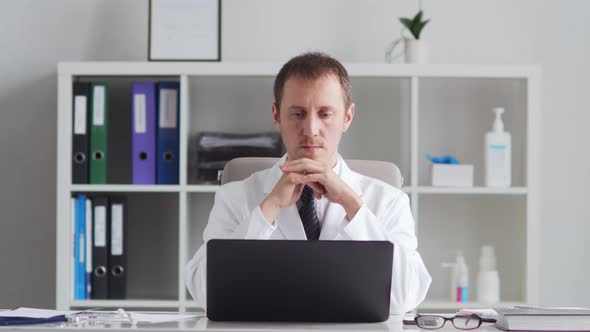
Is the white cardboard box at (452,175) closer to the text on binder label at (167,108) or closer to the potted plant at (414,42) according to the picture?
the potted plant at (414,42)

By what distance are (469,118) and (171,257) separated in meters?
1.30

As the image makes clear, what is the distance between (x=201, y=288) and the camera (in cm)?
168

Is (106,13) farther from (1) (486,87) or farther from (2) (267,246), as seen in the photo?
(2) (267,246)

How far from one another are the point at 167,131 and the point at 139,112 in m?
0.12

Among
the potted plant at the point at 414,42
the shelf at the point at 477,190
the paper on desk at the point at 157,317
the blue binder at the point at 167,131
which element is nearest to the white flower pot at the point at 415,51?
the potted plant at the point at 414,42

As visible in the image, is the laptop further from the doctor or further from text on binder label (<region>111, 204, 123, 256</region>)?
text on binder label (<region>111, 204, 123, 256</region>)

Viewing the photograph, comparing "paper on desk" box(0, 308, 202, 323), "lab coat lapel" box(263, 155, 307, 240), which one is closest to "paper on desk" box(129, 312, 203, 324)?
"paper on desk" box(0, 308, 202, 323)

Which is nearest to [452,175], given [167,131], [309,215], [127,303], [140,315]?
[167,131]

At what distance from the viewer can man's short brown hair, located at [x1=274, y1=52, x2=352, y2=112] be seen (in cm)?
178

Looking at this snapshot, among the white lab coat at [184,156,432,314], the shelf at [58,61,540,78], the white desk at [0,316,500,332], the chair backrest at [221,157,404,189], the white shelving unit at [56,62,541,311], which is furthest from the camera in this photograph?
the white shelving unit at [56,62,541,311]

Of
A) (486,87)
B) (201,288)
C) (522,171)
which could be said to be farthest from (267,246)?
(486,87)

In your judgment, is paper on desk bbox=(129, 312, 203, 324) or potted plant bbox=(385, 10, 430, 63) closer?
paper on desk bbox=(129, 312, 203, 324)

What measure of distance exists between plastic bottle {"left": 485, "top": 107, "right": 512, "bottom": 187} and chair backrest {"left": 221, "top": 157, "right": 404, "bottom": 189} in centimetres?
89

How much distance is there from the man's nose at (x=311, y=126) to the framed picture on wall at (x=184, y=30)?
3.80 feet
